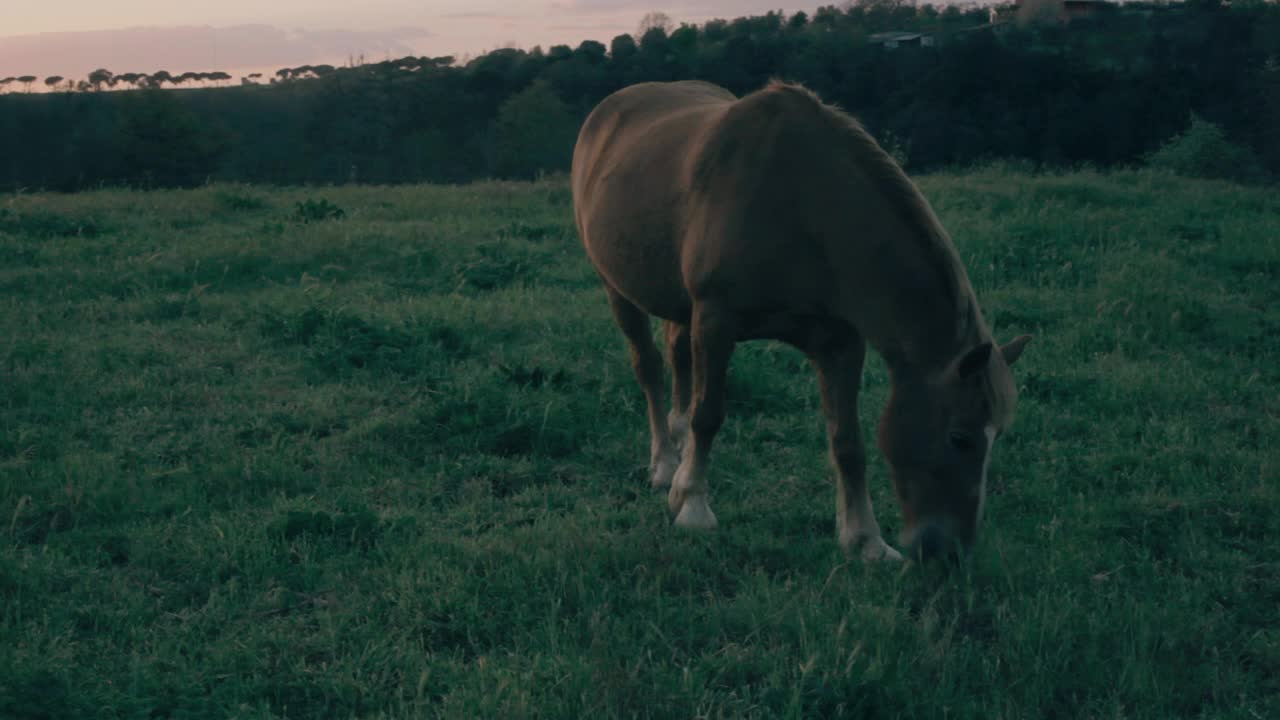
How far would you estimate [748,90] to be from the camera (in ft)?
162

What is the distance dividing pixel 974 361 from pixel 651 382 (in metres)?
2.42

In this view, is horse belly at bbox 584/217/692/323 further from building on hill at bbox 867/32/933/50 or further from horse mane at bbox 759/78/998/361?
building on hill at bbox 867/32/933/50

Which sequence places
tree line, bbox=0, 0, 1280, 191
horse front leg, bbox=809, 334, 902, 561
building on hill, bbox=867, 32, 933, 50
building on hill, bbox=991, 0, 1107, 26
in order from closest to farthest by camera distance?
1. horse front leg, bbox=809, 334, 902, 561
2. tree line, bbox=0, 0, 1280, 191
3. building on hill, bbox=867, 32, 933, 50
4. building on hill, bbox=991, 0, 1107, 26

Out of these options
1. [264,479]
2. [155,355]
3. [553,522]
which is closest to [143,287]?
[155,355]

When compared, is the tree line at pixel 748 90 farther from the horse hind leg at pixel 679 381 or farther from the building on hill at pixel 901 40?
the horse hind leg at pixel 679 381

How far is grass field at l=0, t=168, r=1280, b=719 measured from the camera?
286cm

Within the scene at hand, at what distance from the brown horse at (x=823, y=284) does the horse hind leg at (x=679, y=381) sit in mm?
392

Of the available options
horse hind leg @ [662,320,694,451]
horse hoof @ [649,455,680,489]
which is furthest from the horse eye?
horse hind leg @ [662,320,694,451]

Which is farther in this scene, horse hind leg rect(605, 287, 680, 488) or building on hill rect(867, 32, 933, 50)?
building on hill rect(867, 32, 933, 50)

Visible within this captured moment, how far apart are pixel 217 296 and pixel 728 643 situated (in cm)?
660

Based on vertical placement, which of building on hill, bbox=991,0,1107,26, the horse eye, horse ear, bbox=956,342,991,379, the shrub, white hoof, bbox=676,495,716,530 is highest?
building on hill, bbox=991,0,1107,26

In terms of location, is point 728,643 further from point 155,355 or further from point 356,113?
point 356,113

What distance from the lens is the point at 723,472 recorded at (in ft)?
15.9

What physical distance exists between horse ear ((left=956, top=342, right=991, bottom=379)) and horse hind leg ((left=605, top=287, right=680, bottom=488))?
6.66 feet
